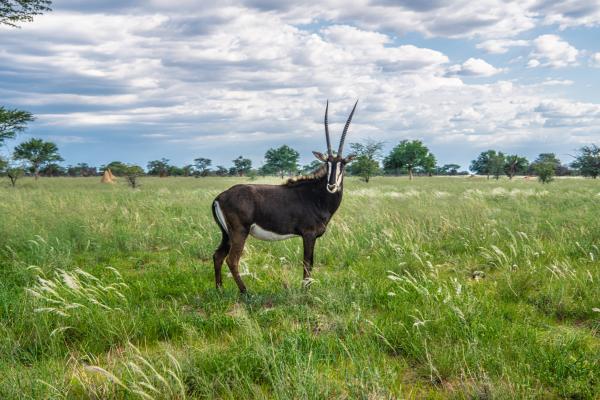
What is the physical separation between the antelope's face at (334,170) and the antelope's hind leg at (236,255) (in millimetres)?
1563

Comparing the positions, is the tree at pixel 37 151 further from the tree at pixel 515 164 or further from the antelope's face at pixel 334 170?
the tree at pixel 515 164

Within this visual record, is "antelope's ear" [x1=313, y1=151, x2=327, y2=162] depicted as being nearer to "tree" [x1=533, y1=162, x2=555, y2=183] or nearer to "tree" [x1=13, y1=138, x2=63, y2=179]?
"tree" [x1=533, y1=162, x2=555, y2=183]

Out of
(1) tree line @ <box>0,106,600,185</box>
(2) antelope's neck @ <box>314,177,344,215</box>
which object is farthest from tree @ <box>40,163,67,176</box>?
(2) antelope's neck @ <box>314,177,344,215</box>

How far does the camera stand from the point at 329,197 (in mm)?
6910

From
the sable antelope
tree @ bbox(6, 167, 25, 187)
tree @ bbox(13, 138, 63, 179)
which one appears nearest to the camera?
the sable antelope

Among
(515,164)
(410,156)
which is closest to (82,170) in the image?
(410,156)

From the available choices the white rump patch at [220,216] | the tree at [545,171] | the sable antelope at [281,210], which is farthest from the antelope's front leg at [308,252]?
the tree at [545,171]

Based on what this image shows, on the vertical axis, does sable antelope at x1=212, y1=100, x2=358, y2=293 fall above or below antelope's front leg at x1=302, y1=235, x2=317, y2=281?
above

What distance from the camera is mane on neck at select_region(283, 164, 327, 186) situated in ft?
22.8

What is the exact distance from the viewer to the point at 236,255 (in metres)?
6.30

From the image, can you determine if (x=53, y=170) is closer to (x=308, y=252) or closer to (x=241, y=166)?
(x=241, y=166)

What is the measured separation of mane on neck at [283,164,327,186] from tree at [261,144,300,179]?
96.8m

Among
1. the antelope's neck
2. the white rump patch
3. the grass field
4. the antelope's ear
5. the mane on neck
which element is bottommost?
the grass field

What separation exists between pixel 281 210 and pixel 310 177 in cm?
82
